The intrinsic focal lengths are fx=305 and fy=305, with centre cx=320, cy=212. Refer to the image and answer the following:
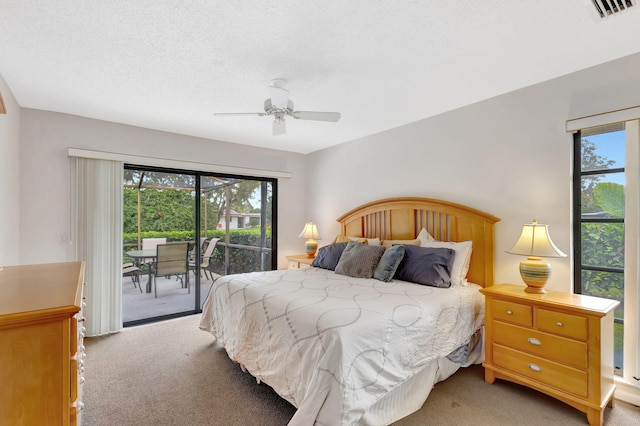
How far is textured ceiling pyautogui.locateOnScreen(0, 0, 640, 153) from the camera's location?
169cm

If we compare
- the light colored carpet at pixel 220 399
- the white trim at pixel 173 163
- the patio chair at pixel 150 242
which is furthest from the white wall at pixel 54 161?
the light colored carpet at pixel 220 399

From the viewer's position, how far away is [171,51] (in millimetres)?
2072

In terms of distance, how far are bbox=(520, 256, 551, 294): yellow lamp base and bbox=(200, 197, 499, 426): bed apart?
0.45m

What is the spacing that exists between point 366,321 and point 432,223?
6.32ft

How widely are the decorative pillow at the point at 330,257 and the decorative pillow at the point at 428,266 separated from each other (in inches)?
28.9

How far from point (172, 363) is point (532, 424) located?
2.80 meters

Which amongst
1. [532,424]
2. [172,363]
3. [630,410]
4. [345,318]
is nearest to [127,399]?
[172,363]

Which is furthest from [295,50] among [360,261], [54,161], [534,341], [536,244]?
[54,161]

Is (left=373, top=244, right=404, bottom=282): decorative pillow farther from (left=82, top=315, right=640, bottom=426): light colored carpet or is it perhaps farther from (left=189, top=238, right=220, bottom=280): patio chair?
(left=189, top=238, right=220, bottom=280): patio chair

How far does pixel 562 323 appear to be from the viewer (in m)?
2.05

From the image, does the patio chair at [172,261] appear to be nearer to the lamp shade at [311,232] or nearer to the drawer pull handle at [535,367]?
the lamp shade at [311,232]

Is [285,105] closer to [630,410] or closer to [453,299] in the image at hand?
[453,299]

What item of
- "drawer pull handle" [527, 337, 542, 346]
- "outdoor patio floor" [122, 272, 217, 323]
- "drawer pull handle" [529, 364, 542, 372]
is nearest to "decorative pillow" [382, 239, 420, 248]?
"drawer pull handle" [527, 337, 542, 346]

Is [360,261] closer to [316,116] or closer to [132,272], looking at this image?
[316,116]
